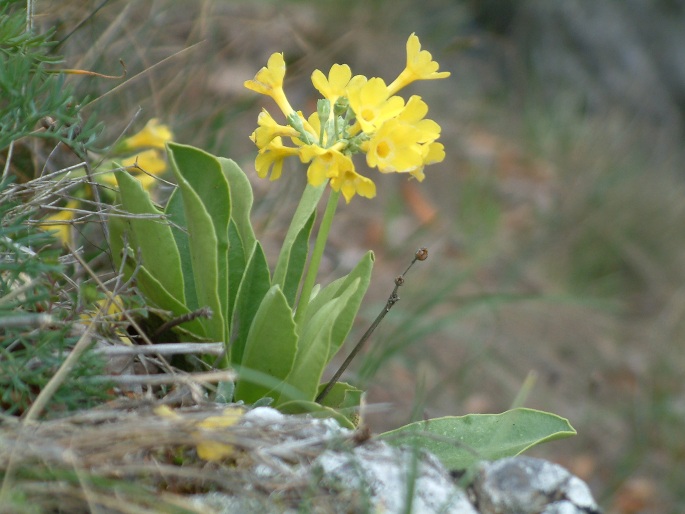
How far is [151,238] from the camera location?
1.17 metres

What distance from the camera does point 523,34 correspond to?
6418 mm

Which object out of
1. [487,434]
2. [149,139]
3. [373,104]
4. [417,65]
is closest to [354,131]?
[373,104]

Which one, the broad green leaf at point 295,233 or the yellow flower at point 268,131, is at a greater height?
the yellow flower at point 268,131

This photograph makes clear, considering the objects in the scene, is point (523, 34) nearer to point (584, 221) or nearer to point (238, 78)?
point (584, 221)

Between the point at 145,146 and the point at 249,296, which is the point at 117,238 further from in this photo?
the point at 145,146

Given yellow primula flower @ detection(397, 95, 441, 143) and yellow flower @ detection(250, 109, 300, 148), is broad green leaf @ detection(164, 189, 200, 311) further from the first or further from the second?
yellow primula flower @ detection(397, 95, 441, 143)

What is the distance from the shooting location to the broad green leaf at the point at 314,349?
44.3 inches

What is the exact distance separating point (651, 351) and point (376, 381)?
1.82 meters

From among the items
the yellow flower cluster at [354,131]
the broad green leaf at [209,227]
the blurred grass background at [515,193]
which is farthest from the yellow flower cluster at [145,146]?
the yellow flower cluster at [354,131]

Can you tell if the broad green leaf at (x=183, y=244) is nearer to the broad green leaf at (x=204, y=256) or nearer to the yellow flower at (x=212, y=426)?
the broad green leaf at (x=204, y=256)

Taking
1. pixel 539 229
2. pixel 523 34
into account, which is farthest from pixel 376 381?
pixel 523 34

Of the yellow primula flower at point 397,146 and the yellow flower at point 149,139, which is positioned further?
the yellow flower at point 149,139

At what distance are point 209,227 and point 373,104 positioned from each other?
28 centimetres

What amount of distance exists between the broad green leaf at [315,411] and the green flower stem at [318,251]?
0.12 meters
